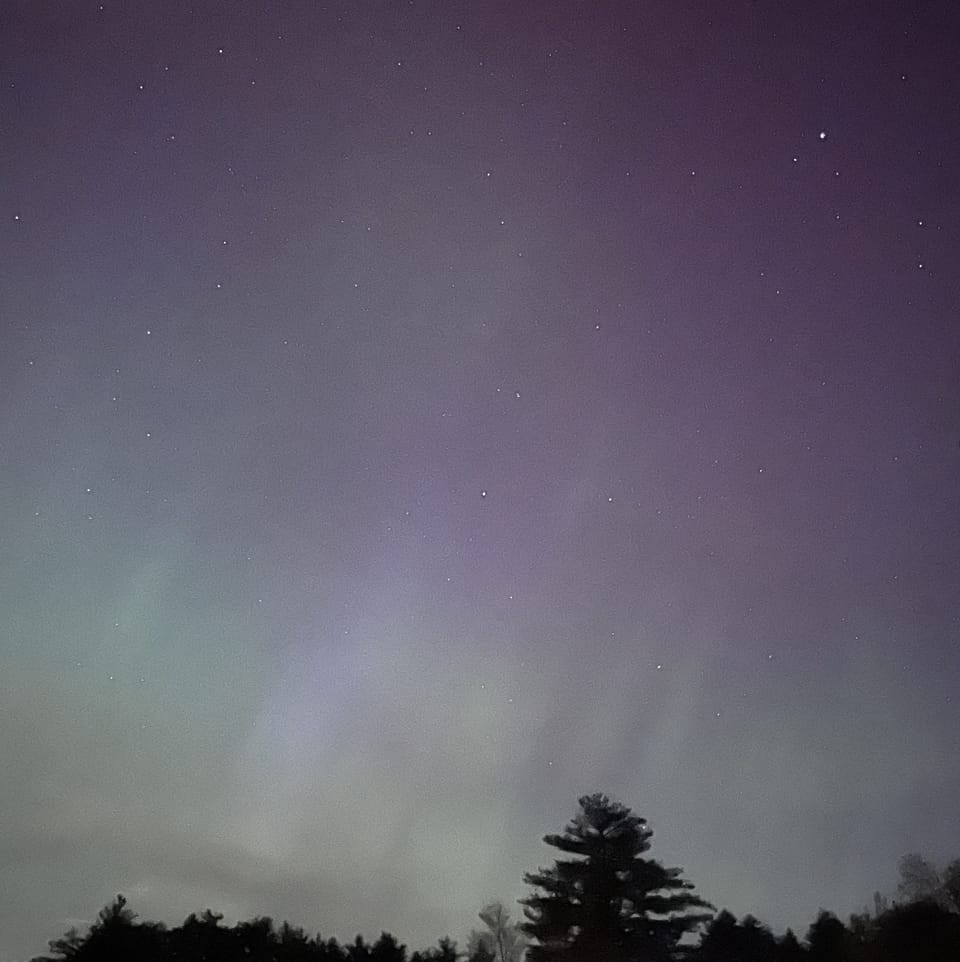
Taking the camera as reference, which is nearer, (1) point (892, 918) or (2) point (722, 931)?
(1) point (892, 918)

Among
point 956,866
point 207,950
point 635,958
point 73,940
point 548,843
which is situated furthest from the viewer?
point 956,866

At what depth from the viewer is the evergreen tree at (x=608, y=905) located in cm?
3312

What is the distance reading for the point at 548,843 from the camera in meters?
35.6

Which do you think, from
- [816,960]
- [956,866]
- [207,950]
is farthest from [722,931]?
[956,866]

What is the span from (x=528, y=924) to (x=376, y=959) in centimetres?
701

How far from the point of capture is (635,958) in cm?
3303

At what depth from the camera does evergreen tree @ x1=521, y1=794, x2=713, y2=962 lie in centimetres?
3312

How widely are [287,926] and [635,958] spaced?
12.9 metres

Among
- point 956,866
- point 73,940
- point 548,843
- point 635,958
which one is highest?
point 956,866

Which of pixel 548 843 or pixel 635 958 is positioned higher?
pixel 548 843

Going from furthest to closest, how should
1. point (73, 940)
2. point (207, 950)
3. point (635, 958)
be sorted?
point (635, 958) → point (207, 950) → point (73, 940)

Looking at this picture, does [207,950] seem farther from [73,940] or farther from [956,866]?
[956,866]

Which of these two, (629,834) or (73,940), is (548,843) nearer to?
(629,834)

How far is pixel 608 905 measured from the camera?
33.6 m
